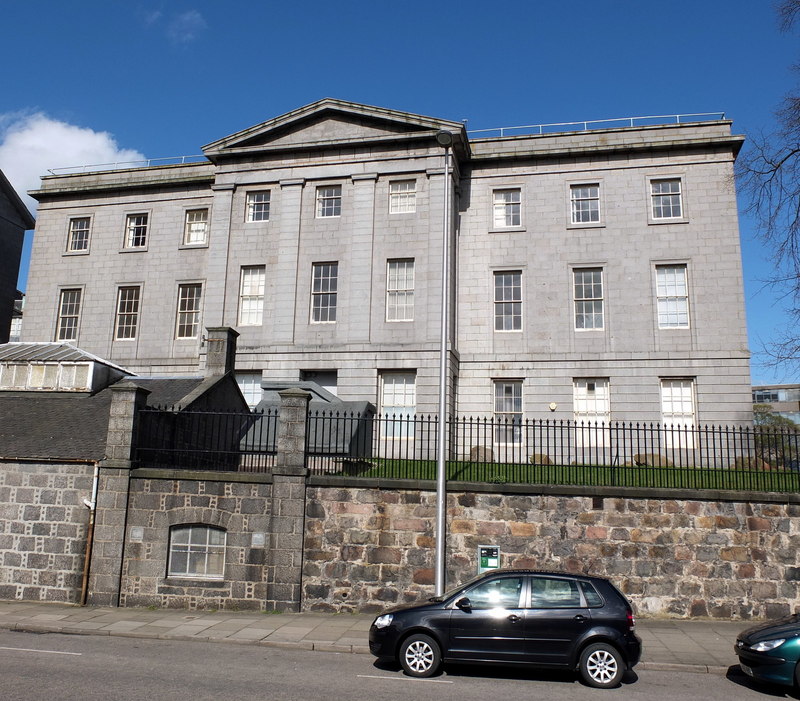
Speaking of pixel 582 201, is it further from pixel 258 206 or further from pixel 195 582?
pixel 195 582

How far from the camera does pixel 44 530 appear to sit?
14883mm

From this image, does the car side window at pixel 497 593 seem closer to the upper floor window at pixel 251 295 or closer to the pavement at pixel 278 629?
the pavement at pixel 278 629

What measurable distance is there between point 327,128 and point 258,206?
4.45 meters

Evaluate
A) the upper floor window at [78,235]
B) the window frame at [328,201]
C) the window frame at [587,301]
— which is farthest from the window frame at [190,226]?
the window frame at [587,301]

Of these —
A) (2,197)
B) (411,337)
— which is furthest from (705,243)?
(2,197)

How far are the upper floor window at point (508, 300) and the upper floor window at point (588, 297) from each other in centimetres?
227

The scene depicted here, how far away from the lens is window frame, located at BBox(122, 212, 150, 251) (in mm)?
31875

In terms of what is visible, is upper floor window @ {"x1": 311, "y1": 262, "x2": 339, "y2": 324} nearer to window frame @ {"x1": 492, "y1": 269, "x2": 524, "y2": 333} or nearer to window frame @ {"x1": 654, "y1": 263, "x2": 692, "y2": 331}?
window frame @ {"x1": 492, "y1": 269, "x2": 524, "y2": 333}

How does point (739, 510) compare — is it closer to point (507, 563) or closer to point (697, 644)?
point (697, 644)

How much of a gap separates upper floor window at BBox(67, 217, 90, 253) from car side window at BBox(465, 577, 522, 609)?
28.7 m

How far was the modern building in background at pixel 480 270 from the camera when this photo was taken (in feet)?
86.4

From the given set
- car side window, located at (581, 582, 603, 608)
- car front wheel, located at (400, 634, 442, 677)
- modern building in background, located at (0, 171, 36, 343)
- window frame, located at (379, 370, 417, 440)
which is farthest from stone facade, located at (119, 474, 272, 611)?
modern building in background, located at (0, 171, 36, 343)

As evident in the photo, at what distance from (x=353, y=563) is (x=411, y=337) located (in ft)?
44.4

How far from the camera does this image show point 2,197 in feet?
121
